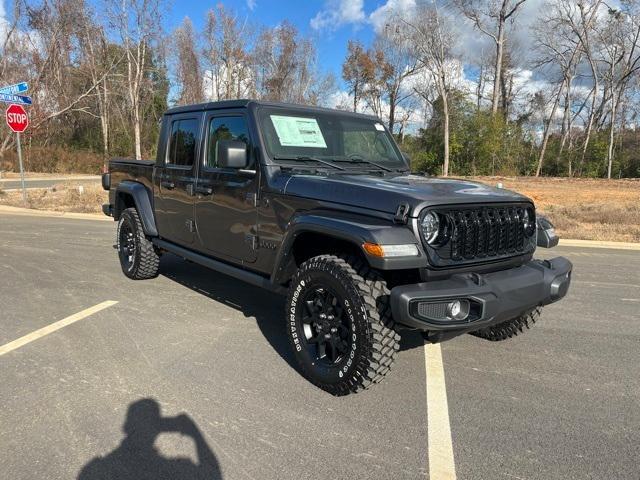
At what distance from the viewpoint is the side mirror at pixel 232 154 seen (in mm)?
3744

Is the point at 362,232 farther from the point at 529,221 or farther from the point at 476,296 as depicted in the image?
the point at 529,221

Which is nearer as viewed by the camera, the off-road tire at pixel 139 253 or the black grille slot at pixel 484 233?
the black grille slot at pixel 484 233

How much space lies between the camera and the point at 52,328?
173 inches

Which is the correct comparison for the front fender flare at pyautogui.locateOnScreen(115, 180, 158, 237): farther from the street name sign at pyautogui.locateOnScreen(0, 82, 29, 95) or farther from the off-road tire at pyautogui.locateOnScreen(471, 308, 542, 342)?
the street name sign at pyautogui.locateOnScreen(0, 82, 29, 95)

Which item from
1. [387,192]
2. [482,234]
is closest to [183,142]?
[387,192]

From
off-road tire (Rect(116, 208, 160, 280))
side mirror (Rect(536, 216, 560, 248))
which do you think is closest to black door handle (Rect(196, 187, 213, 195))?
off-road tire (Rect(116, 208, 160, 280))

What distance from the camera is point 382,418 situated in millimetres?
2951

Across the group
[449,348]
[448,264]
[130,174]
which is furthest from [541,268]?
[130,174]

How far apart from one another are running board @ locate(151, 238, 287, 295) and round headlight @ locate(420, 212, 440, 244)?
1.27m

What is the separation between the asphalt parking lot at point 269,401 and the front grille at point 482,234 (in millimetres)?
924

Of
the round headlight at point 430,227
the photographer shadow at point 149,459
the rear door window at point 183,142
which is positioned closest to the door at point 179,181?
the rear door window at point 183,142

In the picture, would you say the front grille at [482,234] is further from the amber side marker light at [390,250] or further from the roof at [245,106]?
the roof at [245,106]

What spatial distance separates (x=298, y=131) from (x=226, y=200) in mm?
850

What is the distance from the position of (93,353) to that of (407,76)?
4373cm
